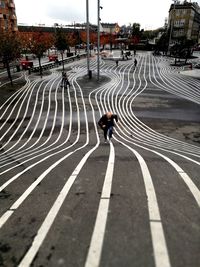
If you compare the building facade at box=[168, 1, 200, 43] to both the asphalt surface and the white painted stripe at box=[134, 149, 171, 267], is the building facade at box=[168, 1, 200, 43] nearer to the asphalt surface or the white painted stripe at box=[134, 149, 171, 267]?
the asphalt surface

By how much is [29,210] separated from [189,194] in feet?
11.1

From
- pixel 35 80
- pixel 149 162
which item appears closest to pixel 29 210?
pixel 149 162

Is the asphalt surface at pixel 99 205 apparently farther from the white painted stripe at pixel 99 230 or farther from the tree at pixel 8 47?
the tree at pixel 8 47

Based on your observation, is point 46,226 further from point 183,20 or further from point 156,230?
point 183,20

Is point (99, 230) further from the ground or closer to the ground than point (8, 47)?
closer to the ground

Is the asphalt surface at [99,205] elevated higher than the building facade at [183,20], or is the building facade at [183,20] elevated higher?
the building facade at [183,20]

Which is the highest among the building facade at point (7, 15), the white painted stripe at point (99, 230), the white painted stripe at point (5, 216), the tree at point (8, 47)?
the building facade at point (7, 15)

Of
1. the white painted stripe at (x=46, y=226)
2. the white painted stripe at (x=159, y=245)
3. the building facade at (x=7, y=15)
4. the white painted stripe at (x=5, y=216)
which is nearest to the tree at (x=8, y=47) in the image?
the white painted stripe at (x=46, y=226)

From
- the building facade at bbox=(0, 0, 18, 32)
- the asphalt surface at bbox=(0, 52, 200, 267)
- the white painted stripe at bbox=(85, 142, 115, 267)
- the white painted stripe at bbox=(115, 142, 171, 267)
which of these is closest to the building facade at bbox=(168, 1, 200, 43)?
the building facade at bbox=(0, 0, 18, 32)

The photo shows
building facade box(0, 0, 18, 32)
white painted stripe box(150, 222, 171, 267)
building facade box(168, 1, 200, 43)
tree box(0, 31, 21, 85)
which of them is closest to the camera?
white painted stripe box(150, 222, 171, 267)

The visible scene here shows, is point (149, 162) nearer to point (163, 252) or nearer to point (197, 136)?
point (163, 252)

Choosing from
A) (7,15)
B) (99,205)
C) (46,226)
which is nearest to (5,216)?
(46,226)

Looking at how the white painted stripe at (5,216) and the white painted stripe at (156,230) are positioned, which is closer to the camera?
the white painted stripe at (156,230)

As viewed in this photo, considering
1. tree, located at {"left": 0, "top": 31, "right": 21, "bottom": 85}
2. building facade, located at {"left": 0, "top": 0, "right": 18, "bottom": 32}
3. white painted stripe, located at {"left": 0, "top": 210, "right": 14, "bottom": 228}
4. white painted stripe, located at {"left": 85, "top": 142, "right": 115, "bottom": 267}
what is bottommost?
white painted stripe, located at {"left": 0, "top": 210, "right": 14, "bottom": 228}
